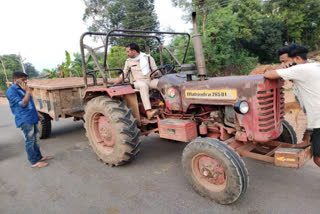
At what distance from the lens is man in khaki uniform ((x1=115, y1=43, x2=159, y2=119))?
3705mm

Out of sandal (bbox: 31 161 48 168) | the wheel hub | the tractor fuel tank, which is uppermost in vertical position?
the tractor fuel tank

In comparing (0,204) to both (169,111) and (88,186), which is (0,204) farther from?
(169,111)

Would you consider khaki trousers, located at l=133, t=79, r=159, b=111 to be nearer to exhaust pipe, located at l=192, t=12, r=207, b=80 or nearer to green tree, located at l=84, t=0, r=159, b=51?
exhaust pipe, located at l=192, t=12, r=207, b=80

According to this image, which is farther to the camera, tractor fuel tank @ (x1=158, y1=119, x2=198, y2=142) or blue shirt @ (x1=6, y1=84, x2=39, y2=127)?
blue shirt @ (x1=6, y1=84, x2=39, y2=127)

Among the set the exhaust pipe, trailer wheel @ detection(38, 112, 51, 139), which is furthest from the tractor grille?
trailer wheel @ detection(38, 112, 51, 139)

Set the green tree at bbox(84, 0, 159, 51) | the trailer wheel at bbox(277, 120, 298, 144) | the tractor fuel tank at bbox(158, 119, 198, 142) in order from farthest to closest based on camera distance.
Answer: the green tree at bbox(84, 0, 159, 51) < the trailer wheel at bbox(277, 120, 298, 144) < the tractor fuel tank at bbox(158, 119, 198, 142)

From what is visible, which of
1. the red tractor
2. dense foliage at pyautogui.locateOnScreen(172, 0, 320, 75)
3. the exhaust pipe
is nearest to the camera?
the red tractor

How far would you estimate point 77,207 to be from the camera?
2.85m

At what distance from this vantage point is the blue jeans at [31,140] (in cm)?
404

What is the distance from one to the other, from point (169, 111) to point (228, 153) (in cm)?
145

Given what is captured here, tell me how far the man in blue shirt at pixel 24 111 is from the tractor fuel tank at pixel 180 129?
7.99ft

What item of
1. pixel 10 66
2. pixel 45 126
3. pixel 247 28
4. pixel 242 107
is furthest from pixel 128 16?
pixel 10 66

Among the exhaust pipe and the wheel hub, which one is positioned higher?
the exhaust pipe

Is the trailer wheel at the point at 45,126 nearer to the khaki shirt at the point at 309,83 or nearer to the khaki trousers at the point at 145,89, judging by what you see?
the khaki trousers at the point at 145,89
